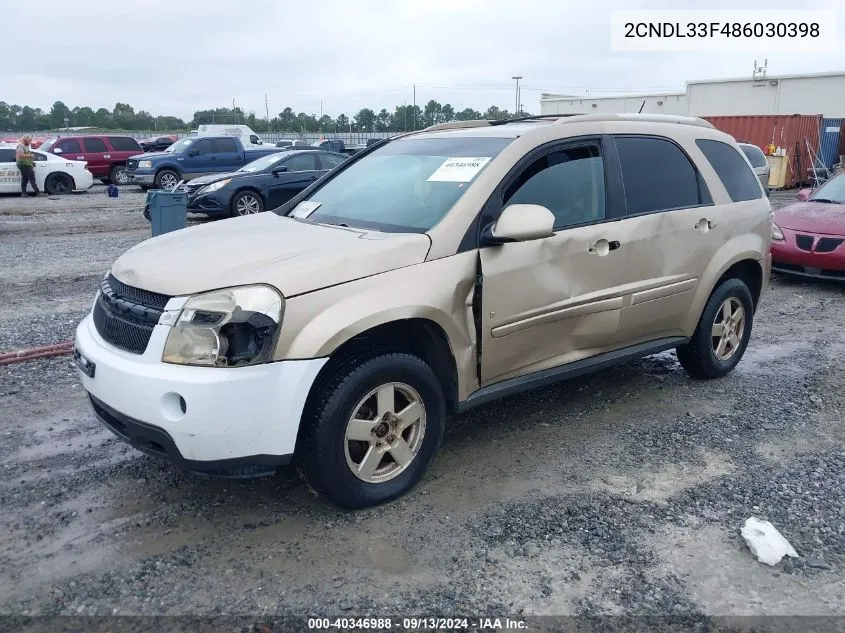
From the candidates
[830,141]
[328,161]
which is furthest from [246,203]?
[830,141]

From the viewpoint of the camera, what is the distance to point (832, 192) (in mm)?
9891

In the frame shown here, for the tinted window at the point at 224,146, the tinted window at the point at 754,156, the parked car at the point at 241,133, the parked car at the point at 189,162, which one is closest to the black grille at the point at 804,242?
the tinted window at the point at 754,156

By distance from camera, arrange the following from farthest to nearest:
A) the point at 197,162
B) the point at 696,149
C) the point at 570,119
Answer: the point at 197,162 → the point at 696,149 → the point at 570,119

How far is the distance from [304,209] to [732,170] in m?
3.09

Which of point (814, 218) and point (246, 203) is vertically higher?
point (246, 203)

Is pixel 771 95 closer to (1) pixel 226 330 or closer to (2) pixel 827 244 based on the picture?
(2) pixel 827 244

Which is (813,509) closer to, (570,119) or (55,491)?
(570,119)

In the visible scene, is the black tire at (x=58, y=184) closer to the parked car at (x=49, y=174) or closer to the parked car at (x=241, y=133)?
the parked car at (x=49, y=174)

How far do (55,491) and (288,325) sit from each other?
164 centimetres

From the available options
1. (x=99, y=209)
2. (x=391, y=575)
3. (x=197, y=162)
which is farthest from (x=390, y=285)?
(x=197, y=162)

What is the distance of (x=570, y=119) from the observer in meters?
4.42

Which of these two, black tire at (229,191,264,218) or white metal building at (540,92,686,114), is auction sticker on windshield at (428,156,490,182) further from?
white metal building at (540,92,686,114)

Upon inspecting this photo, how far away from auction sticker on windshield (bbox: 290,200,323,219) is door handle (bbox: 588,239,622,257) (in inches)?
65.0

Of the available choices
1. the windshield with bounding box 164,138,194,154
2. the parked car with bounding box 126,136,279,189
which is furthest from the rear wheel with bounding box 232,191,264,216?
the windshield with bounding box 164,138,194,154
